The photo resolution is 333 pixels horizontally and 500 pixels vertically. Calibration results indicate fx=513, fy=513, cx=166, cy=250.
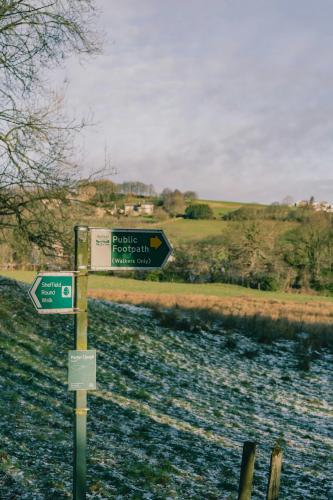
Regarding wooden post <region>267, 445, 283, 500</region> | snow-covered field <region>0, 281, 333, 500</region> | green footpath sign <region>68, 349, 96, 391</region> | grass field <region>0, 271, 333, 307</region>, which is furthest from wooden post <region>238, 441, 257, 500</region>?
grass field <region>0, 271, 333, 307</region>

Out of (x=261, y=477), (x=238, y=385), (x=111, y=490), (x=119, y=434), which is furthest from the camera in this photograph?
(x=238, y=385)

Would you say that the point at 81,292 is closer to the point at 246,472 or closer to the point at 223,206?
the point at 246,472

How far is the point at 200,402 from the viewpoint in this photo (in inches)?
439

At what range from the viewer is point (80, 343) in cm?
428

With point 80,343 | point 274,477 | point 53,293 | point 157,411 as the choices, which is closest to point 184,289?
point 157,411

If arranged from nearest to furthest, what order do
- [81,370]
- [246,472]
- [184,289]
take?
1. [81,370]
2. [246,472]
3. [184,289]

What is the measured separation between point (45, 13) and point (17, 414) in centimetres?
801

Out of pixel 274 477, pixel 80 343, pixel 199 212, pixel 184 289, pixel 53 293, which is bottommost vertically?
pixel 184 289

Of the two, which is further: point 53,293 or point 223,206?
point 223,206

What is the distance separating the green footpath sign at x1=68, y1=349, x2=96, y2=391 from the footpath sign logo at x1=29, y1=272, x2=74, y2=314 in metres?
0.38

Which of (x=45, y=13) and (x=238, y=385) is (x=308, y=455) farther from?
(x=45, y=13)

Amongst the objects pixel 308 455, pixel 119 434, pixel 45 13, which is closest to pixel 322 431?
pixel 308 455

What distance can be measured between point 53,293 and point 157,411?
21.4 ft

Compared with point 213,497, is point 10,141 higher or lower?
higher
